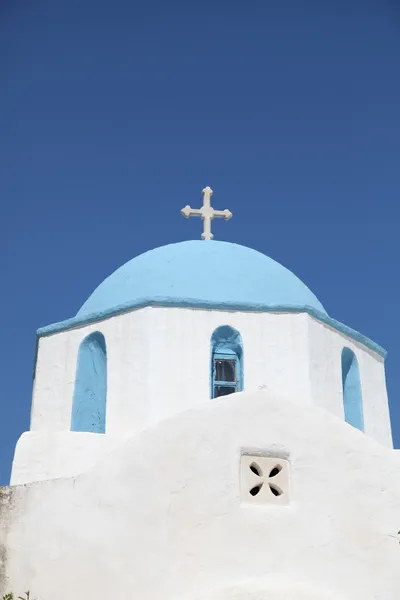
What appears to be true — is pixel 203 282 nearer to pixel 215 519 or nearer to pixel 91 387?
pixel 91 387

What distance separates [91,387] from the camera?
10453 millimetres

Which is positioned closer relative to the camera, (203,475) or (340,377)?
(203,475)

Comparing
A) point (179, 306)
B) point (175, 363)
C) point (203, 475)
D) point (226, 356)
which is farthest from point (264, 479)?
point (179, 306)

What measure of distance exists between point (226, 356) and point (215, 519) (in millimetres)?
2832

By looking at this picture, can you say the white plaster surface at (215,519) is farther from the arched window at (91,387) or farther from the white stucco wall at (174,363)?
the arched window at (91,387)

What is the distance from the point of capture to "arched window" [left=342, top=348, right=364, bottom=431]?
10.8m

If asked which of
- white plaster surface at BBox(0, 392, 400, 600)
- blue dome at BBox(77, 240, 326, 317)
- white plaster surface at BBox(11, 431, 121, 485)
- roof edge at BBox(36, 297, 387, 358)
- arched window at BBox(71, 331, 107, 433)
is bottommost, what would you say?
white plaster surface at BBox(0, 392, 400, 600)

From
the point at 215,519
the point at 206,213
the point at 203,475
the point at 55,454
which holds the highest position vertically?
the point at 206,213

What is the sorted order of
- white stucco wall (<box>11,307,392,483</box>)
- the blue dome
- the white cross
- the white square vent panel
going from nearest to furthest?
1. the white square vent panel
2. white stucco wall (<box>11,307,392,483</box>)
3. the blue dome
4. the white cross

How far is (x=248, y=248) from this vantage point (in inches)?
466

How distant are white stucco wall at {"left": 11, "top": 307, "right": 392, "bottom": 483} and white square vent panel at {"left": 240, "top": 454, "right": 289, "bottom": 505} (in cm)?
157

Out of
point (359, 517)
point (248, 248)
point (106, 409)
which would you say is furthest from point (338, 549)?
point (248, 248)

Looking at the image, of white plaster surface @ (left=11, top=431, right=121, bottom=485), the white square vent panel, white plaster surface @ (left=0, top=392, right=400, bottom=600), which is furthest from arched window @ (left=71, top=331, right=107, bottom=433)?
the white square vent panel

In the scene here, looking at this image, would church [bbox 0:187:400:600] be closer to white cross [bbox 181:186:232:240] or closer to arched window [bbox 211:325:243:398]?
arched window [bbox 211:325:243:398]
